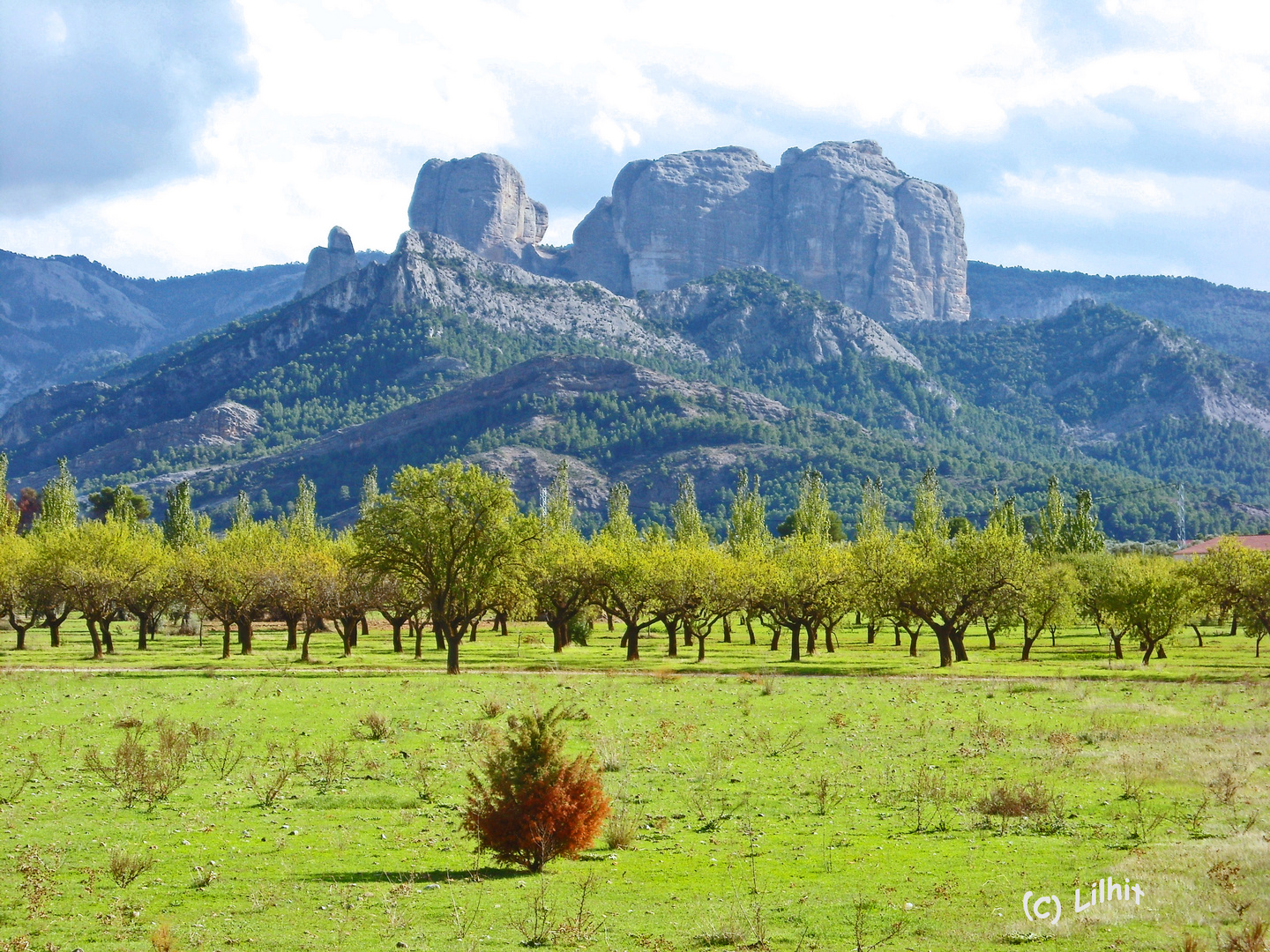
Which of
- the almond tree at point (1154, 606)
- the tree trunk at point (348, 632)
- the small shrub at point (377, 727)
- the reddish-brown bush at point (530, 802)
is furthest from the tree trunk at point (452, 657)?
the almond tree at point (1154, 606)

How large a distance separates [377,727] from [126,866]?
14.4 m

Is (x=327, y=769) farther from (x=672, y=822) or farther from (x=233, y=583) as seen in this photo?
(x=233, y=583)

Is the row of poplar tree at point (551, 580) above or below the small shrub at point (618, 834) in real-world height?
above

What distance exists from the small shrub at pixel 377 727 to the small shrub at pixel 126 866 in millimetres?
13089

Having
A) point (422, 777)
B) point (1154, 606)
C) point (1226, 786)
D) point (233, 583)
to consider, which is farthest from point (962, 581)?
point (422, 777)

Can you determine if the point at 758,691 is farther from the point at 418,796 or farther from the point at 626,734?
the point at 418,796

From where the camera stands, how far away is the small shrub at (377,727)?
103 feet

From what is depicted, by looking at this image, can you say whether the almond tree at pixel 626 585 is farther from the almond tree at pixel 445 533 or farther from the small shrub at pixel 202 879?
the small shrub at pixel 202 879

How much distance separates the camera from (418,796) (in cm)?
2392

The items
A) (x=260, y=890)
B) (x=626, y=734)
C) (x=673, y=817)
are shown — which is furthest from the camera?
(x=626, y=734)

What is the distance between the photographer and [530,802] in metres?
18.5

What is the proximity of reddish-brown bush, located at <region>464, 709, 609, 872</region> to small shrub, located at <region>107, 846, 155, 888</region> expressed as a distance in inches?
195

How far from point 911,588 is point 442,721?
36.8 m

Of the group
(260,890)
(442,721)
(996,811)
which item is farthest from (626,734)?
(260,890)
